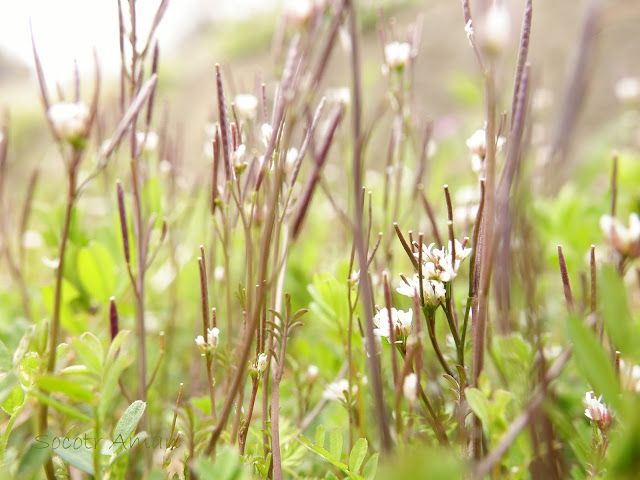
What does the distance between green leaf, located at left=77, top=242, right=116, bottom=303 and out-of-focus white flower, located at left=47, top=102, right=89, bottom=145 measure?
0.40m

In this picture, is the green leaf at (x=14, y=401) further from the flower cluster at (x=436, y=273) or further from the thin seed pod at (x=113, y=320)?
the flower cluster at (x=436, y=273)

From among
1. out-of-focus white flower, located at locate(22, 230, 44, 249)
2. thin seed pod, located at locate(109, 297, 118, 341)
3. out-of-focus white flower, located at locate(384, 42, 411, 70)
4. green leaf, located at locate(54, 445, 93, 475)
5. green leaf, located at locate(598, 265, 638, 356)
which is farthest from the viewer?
out-of-focus white flower, located at locate(22, 230, 44, 249)

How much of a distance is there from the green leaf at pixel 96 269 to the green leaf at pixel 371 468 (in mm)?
443

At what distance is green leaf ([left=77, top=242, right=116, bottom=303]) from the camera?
2.31ft

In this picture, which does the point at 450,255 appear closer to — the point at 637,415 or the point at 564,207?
the point at 637,415

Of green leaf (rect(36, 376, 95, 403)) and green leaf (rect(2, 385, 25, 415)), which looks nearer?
green leaf (rect(36, 376, 95, 403))

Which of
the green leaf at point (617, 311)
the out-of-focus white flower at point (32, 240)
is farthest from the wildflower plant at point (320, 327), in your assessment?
the out-of-focus white flower at point (32, 240)

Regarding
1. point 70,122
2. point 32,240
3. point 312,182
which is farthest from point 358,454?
point 32,240

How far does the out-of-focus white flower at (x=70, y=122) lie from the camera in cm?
33

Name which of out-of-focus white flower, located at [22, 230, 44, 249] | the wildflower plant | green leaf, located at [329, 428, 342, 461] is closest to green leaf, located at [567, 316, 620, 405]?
the wildflower plant

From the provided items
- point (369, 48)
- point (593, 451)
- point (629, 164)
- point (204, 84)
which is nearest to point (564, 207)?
point (629, 164)

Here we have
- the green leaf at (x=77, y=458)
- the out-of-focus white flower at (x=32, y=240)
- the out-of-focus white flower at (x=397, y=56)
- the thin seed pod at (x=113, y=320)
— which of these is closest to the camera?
the green leaf at (x=77, y=458)

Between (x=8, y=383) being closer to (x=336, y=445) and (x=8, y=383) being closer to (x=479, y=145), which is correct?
(x=336, y=445)

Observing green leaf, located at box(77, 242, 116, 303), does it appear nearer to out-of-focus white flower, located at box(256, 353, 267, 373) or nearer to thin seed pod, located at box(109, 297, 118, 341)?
thin seed pod, located at box(109, 297, 118, 341)
